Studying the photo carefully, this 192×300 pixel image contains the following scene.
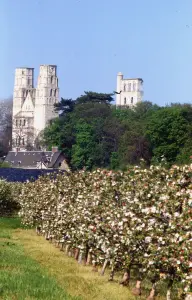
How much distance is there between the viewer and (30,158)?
120 metres

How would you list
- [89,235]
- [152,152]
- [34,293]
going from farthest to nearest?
[152,152]
[89,235]
[34,293]

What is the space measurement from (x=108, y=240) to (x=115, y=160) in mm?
86151

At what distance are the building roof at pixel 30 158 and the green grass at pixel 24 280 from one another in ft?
288

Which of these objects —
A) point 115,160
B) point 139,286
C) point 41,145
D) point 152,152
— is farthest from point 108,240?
point 41,145

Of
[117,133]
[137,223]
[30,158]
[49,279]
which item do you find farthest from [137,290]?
[30,158]

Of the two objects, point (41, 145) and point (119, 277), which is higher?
point (41, 145)

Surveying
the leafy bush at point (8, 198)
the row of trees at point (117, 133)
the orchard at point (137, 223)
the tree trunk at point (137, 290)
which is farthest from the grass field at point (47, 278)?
the row of trees at point (117, 133)

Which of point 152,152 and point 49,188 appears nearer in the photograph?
point 49,188

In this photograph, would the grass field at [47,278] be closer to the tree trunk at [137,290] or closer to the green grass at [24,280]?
the green grass at [24,280]

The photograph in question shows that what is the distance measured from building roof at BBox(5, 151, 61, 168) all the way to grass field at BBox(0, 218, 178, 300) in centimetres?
8575

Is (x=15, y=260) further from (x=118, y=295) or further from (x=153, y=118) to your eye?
(x=153, y=118)

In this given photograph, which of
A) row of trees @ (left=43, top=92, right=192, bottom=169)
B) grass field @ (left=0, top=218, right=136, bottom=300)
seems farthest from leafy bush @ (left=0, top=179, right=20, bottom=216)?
row of trees @ (left=43, top=92, right=192, bottom=169)

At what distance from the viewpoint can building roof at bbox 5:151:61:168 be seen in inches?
4527

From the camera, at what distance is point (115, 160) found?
4161 inches
